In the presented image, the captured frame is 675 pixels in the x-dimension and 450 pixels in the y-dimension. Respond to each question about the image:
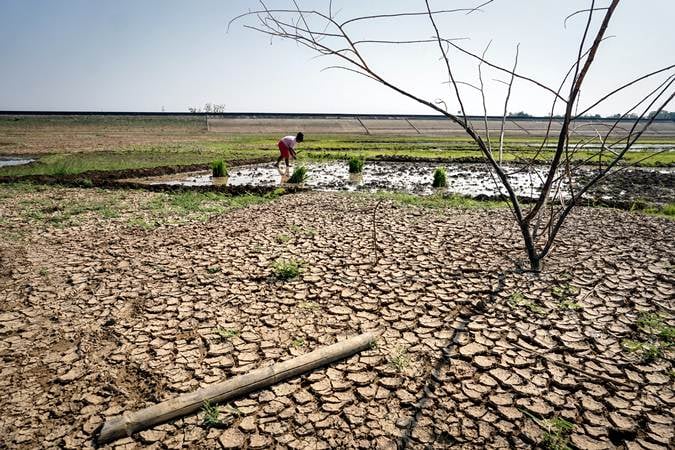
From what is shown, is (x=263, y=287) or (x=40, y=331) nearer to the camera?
(x=40, y=331)

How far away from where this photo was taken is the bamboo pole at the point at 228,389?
2340mm

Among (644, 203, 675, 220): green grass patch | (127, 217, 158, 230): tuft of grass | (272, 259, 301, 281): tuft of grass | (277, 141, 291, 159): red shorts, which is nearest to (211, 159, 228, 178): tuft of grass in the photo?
(277, 141, 291, 159): red shorts

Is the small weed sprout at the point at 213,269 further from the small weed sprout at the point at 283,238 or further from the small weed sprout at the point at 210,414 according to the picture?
the small weed sprout at the point at 210,414

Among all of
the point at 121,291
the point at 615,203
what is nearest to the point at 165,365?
the point at 121,291

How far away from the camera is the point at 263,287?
14.5 feet

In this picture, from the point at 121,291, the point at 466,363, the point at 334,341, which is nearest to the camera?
the point at 466,363

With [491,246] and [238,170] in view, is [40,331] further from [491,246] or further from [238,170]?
[238,170]

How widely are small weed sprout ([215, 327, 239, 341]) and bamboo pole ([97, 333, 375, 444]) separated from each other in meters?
0.77

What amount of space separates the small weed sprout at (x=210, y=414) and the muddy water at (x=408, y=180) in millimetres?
9378

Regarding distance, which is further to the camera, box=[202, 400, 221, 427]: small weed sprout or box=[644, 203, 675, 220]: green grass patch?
box=[644, 203, 675, 220]: green grass patch

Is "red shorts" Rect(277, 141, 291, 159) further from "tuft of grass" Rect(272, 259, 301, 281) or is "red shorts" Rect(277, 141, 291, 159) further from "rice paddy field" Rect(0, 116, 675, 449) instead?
"tuft of grass" Rect(272, 259, 301, 281)

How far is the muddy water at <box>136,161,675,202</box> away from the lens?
39.4ft

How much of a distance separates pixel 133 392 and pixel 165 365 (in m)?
0.34

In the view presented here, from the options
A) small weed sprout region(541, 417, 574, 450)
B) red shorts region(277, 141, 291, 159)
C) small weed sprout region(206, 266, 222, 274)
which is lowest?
small weed sprout region(541, 417, 574, 450)
